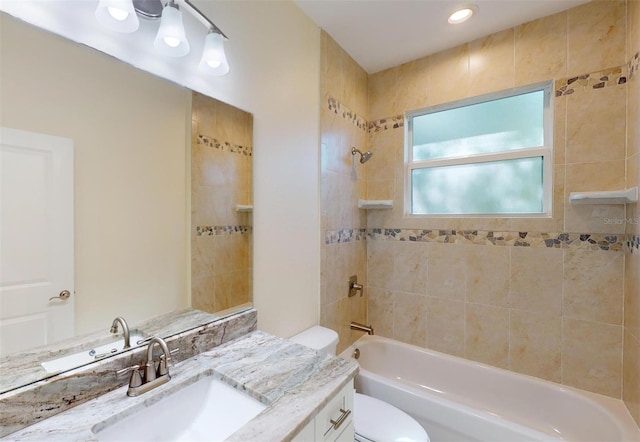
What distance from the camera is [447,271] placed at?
2025 millimetres

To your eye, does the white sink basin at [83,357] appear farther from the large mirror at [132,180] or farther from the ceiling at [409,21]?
the ceiling at [409,21]

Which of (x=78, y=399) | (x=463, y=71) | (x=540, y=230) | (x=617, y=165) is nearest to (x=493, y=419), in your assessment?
(x=540, y=230)

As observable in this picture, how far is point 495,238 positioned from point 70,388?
2.19 metres

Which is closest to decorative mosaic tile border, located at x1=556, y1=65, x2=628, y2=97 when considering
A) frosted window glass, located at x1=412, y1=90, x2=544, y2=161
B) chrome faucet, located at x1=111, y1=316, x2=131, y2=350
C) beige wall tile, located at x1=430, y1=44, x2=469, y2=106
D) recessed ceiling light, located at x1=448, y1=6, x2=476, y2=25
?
frosted window glass, located at x1=412, y1=90, x2=544, y2=161

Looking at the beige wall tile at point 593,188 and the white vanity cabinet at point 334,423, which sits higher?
the beige wall tile at point 593,188

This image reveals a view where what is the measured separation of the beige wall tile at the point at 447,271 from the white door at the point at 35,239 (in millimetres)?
2028

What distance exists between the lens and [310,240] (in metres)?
1.76

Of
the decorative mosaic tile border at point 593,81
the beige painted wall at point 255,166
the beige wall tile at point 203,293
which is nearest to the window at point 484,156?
the decorative mosaic tile border at point 593,81

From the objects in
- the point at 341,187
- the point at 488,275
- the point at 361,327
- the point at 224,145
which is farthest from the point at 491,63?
the point at 361,327

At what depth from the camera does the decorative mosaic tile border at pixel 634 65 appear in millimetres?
1354

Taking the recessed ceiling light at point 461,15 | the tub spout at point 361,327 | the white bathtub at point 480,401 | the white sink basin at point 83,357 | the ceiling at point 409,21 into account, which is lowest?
the white bathtub at point 480,401

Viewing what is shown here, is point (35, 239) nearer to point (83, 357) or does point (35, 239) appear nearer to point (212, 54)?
Result: point (83, 357)

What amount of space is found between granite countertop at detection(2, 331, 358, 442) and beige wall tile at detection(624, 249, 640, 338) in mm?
1457

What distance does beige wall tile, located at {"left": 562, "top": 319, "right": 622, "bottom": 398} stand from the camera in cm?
155
